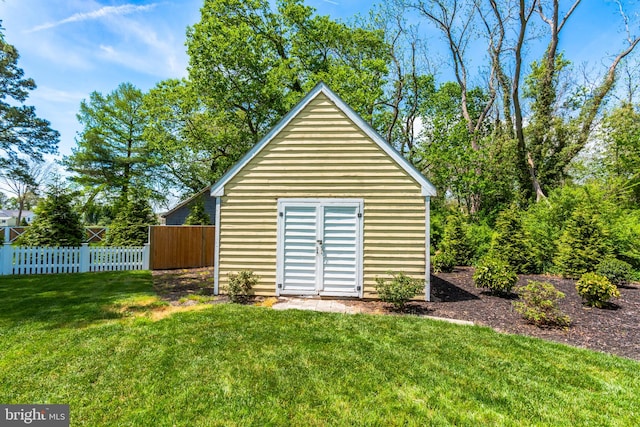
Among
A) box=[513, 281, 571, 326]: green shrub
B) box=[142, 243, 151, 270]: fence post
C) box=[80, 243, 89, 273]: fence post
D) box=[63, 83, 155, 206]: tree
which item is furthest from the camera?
box=[63, 83, 155, 206]: tree

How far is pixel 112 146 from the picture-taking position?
2411 cm

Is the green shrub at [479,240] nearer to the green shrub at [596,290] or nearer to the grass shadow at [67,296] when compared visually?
the green shrub at [596,290]

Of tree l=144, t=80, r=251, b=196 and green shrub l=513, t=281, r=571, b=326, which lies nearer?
green shrub l=513, t=281, r=571, b=326

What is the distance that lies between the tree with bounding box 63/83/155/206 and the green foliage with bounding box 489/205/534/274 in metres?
25.8

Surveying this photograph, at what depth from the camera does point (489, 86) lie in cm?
1902

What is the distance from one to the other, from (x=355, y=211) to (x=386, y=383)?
411 cm

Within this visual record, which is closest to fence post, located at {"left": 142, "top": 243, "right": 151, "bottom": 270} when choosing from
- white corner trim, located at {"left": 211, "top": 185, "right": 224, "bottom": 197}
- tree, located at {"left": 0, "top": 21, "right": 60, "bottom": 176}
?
white corner trim, located at {"left": 211, "top": 185, "right": 224, "bottom": 197}

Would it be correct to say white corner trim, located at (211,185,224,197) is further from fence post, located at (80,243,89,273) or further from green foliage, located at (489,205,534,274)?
green foliage, located at (489,205,534,274)

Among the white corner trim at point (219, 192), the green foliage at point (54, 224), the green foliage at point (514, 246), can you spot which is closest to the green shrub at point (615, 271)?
the green foliage at point (514, 246)

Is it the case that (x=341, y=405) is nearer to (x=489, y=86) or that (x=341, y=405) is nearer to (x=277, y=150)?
(x=277, y=150)

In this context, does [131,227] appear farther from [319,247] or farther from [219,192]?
[319,247]

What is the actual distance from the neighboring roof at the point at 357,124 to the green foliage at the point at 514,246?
533cm

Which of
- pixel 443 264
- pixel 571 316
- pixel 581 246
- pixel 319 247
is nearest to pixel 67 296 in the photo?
pixel 319 247

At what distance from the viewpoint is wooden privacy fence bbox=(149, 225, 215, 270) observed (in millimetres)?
11531
